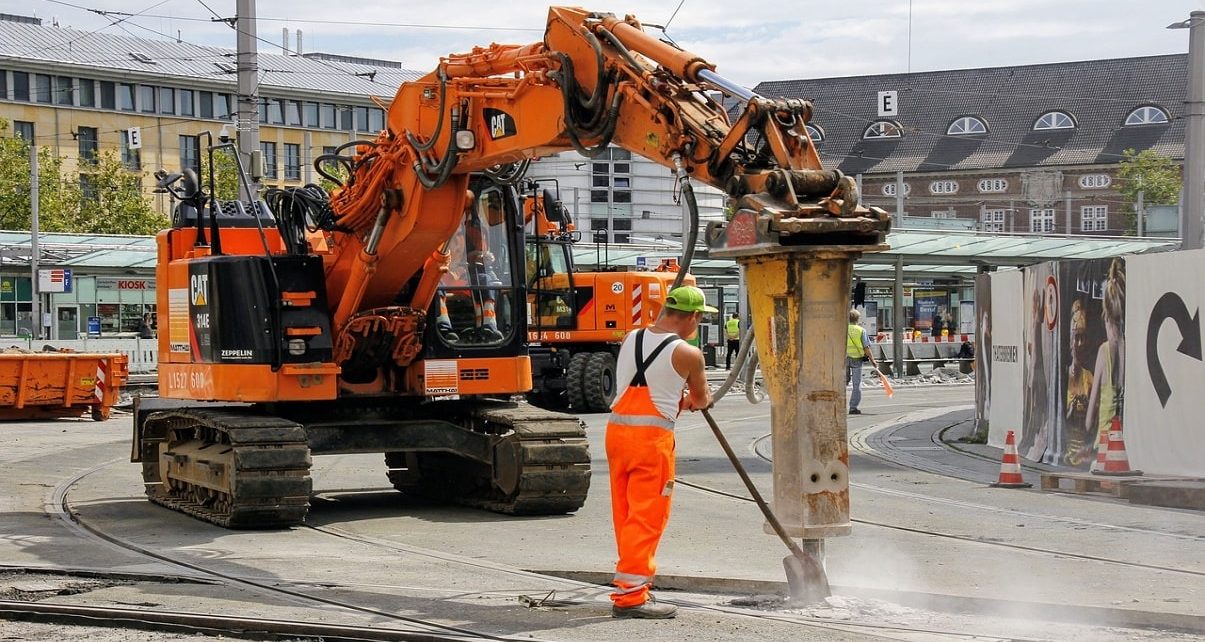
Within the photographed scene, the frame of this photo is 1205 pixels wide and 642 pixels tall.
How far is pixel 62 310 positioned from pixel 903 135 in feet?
201

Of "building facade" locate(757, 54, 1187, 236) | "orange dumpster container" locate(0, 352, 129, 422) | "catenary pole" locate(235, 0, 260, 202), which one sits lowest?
"orange dumpster container" locate(0, 352, 129, 422)

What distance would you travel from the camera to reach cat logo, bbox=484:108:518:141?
1204 centimetres

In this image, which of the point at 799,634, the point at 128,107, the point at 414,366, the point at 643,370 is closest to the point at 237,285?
the point at 414,366

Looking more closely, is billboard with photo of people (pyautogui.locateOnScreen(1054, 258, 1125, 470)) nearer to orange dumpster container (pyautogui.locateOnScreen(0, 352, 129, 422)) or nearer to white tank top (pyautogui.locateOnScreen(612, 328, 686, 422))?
white tank top (pyautogui.locateOnScreen(612, 328, 686, 422))

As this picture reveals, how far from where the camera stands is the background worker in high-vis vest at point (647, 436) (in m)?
8.57

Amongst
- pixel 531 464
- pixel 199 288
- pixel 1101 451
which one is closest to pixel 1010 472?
pixel 1101 451

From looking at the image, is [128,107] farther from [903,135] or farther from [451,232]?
[451,232]

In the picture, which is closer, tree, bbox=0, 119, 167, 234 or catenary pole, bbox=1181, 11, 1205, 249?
catenary pole, bbox=1181, 11, 1205, 249

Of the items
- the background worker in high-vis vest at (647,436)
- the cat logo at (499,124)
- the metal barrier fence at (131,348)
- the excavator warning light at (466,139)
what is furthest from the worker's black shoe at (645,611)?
the metal barrier fence at (131,348)

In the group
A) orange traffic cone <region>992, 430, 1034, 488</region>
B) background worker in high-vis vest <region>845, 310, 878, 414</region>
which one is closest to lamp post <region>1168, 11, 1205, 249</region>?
background worker in high-vis vest <region>845, 310, 878, 414</region>

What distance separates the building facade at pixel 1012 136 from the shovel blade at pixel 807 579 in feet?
293

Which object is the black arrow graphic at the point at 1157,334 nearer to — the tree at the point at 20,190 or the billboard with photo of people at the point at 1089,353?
the billboard with photo of people at the point at 1089,353

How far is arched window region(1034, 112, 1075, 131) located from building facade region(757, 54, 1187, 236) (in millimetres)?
89

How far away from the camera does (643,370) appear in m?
8.74
